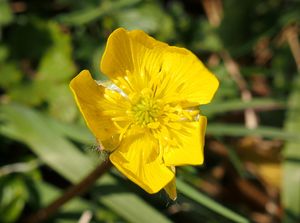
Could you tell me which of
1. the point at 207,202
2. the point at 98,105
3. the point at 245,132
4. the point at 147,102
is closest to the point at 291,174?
the point at 245,132

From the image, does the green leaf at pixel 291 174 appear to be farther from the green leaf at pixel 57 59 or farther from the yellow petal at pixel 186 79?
the green leaf at pixel 57 59

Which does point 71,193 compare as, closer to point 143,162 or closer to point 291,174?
point 143,162

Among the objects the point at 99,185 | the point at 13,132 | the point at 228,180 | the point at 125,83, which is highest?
the point at 125,83

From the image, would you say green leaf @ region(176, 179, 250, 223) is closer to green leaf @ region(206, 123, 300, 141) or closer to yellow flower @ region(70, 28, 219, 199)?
yellow flower @ region(70, 28, 219, 199)

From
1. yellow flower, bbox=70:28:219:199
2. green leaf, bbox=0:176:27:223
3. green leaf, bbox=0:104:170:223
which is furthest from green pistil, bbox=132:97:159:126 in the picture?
green leaf, bbox=0:176:27:223

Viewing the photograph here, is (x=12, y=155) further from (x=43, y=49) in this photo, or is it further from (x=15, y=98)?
(x=43, y=49)

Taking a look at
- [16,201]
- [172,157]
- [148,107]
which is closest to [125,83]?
[148,107]

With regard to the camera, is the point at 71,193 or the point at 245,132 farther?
the point at 245,132
